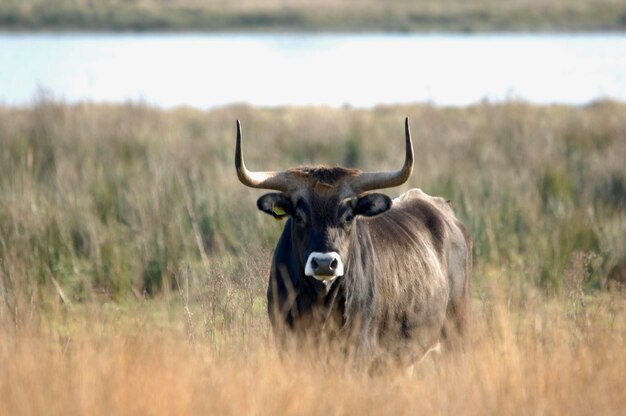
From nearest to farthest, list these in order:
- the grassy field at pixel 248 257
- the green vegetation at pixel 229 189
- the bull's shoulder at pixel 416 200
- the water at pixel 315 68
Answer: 1. the grassy field at pixel 248 257
2. the bull's shoulder at pixel 416 200
3. the green vegetation at pixel 229 189
4. the water at pixel 315 68

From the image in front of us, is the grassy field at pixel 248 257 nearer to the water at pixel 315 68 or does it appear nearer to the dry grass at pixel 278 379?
the dry grass at pixel 278 379

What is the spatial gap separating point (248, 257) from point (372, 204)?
153 cm

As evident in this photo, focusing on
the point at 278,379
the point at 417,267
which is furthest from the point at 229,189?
the point at 278,379

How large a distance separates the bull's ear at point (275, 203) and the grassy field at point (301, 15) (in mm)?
44225

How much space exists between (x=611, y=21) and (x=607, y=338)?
1807 inches

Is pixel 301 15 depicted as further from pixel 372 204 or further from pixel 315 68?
pixel 372 204

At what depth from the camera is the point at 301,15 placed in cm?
5169

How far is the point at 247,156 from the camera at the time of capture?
58.3 feet

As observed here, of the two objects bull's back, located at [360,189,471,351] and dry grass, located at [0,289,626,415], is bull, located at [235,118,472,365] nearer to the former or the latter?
bull's back, located at [360,189,471,351]

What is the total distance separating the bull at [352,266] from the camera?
724 centimetres

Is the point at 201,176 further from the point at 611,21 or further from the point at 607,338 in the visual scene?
the point at 611,21

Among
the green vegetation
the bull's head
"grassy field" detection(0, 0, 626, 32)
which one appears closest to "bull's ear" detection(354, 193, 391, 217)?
the bull's head

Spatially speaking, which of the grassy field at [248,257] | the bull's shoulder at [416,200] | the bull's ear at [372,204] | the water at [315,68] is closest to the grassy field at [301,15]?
the water at [315,68]

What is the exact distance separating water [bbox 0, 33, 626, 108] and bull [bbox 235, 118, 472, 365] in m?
14.0
